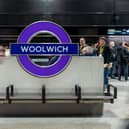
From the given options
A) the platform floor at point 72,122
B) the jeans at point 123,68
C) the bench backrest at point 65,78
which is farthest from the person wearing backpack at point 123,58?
the bench backrest at point 65,78

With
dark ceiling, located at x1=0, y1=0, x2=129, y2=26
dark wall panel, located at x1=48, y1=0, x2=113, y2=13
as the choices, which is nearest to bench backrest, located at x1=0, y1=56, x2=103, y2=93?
dark ceiling, located at x1=0, y1=0, x2=129, y2=26

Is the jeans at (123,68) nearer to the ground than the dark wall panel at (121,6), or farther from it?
nearer to the ground

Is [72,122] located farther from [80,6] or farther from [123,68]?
[80,6]

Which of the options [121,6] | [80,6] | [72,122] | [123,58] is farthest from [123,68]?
[72,122]

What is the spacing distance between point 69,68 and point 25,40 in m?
1.08

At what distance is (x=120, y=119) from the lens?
848 cm

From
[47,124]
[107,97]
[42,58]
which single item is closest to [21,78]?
[42,58]

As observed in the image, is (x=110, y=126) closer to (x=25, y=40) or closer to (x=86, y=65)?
(x=86, y=65)

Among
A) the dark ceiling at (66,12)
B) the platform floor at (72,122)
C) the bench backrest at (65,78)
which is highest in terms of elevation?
the dark ceiling at (66,12)

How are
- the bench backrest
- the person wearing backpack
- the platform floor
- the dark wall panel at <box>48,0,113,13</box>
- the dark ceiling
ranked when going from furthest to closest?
the dark wall panel at <box>48,0,113,13</box>, the dark ceiling, the person wearing backpack, the bench backrest, the platform floor

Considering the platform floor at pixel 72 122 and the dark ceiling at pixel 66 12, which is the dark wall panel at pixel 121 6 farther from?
the platform floor at pixel 72 122

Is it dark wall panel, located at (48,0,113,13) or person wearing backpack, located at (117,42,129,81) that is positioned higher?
dark wall panel, located at (48,0,113,13)

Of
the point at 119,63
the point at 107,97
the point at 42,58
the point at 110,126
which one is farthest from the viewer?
the point at 119,63

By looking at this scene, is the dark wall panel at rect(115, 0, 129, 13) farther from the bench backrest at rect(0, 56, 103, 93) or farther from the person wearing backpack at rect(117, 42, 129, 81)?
the bench backrest at rect(0, 56, 103, 93)
